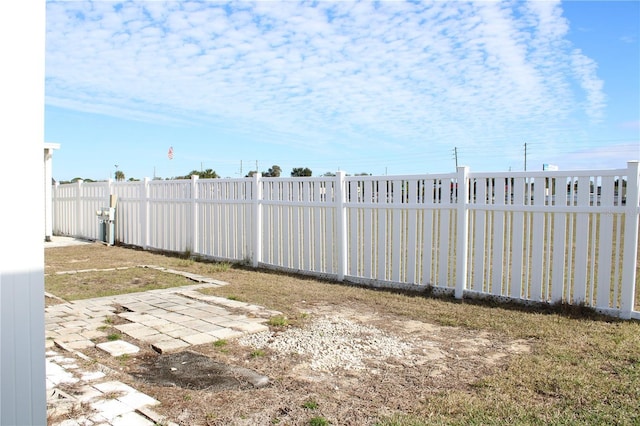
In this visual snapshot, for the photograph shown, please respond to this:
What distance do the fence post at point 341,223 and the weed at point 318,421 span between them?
487 centimetres

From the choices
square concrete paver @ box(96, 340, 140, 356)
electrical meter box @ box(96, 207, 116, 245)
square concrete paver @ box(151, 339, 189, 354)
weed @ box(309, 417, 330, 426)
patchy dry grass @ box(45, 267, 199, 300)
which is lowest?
patchy dry grass @ box(45, 267, 199, 300)

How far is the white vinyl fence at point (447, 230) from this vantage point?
18.5ft

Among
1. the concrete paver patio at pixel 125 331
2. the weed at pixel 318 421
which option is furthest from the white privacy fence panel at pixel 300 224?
the weed at pixel 318 421

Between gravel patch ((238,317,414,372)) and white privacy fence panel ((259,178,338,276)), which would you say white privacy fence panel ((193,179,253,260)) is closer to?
white privacy fence panel ((259,178,338,276))

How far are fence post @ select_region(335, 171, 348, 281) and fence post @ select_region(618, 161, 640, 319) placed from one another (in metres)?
3.85

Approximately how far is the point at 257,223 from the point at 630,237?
6.12 metres

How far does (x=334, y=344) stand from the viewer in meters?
4.65

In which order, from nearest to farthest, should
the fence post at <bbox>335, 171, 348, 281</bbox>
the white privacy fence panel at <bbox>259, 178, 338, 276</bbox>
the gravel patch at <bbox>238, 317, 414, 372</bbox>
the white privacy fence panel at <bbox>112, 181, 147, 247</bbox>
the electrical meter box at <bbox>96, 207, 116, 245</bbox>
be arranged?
the gravel patch at <bbox>238, 317, 414, 372</bbox>, the fence post at <bbox>335, 171, 348, 281</bbox>, the white privacy fence panel at <bbox>259, 178, 338, 276</bbox>, the white privacy fence panel at <bbox>112, 181, 147, 247</bbox>, the electrical meter box at <bbox>96, 207, 116, 245</bbox>

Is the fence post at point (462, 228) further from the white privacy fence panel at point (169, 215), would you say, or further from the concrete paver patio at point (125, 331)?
the white privacy fence panel at point (169, 215)

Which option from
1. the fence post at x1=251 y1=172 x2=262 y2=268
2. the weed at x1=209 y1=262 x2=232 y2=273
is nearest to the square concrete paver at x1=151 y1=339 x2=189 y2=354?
the weed at x1=209 y1=262 x2=232 y2=273

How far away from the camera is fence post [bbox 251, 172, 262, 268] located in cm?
941

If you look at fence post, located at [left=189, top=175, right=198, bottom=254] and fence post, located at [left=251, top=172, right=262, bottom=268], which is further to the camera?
fence post, located at [left=189, top=175, right=198, bottom=254]

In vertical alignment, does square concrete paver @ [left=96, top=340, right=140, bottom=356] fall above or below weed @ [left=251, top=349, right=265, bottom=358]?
below

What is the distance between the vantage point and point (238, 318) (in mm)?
5590
